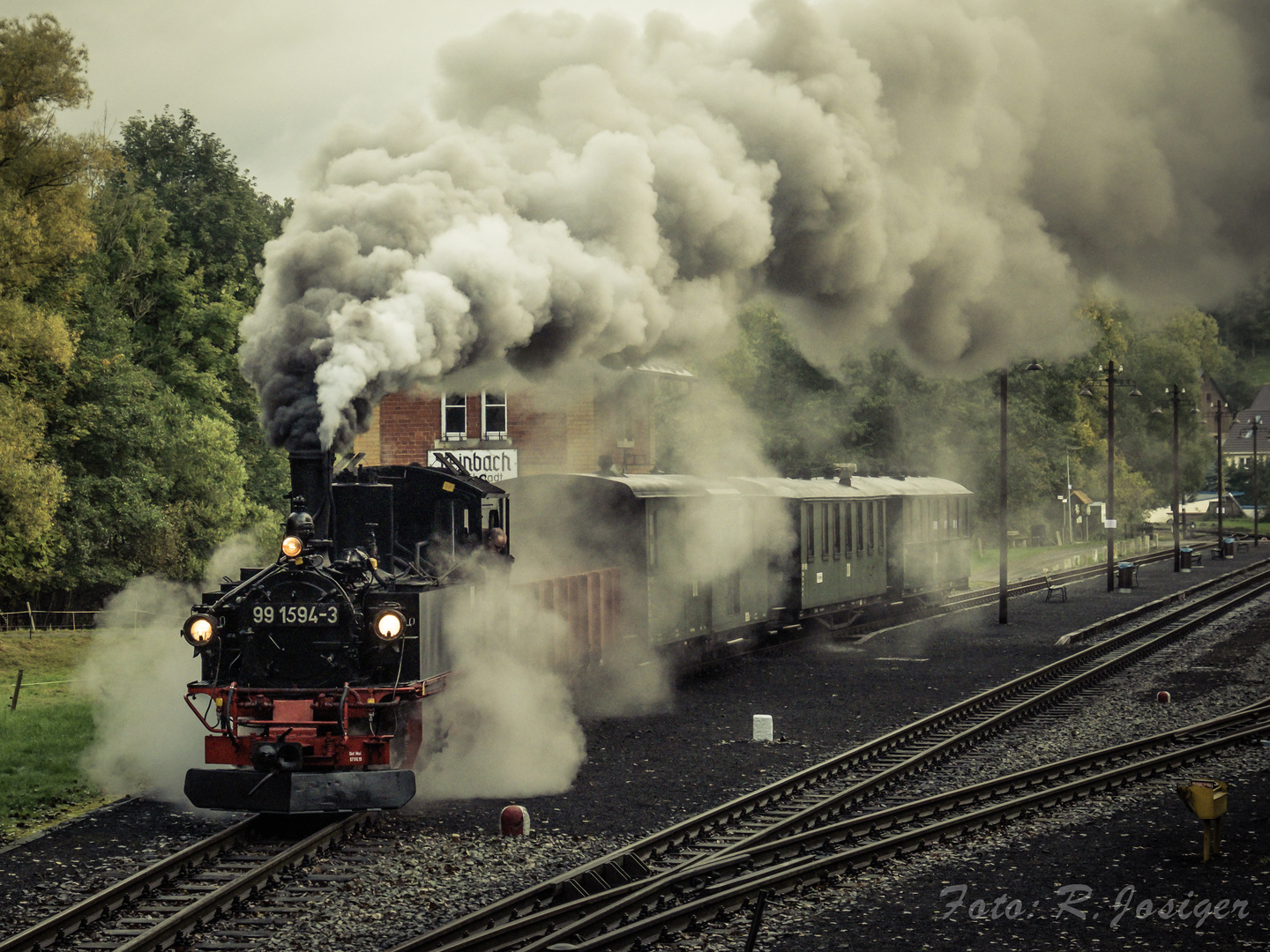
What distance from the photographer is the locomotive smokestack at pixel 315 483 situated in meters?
10.4

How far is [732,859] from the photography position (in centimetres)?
875

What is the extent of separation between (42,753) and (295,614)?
5.70 m

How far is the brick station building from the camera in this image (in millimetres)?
32125

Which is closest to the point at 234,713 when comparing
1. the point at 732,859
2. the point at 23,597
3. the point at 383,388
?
the point at 383,388

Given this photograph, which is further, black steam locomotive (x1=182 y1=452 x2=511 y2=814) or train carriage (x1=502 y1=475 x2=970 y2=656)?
train carriage (x1=502 y1=475 x2=970 y2=656)

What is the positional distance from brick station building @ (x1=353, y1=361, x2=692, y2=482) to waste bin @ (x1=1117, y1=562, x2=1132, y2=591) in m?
13.3

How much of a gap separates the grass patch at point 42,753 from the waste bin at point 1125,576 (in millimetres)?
26307

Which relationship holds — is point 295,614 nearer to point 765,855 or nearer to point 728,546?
point 765,855

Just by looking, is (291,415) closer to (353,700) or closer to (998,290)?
(353,700)

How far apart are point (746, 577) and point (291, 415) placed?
10.3m

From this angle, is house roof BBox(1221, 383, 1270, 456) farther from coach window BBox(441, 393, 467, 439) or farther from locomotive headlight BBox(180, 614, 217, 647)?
locomotive headlight BBox(180, 614, 217, 647)

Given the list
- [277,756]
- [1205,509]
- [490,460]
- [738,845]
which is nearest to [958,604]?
[490,460]

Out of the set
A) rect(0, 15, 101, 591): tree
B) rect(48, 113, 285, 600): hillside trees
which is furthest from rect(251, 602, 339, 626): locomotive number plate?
rect(48, 113, 285, 600): hillside trees

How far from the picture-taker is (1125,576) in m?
36.3
